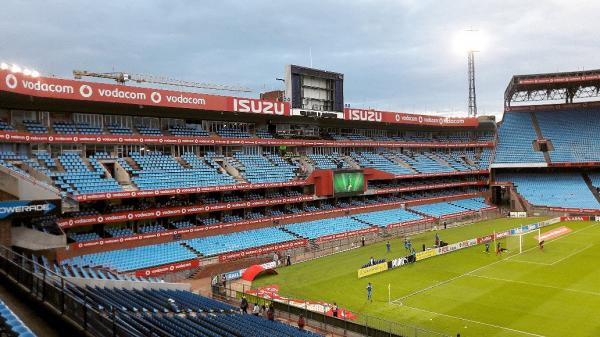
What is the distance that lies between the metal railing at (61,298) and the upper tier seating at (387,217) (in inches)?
1821

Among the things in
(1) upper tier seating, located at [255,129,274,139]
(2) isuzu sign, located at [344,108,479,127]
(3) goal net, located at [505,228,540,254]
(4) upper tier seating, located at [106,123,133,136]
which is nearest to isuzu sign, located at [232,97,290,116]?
(1) upper tier seating, located at [255,129,274,139]

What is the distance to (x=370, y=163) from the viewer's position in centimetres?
6850

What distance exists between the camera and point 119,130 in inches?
1821

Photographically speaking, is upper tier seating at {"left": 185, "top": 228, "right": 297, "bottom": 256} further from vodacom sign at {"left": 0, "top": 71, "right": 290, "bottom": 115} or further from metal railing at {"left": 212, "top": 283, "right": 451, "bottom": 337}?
vodacom sign at {"left": 0, "top": 71, "right": 290, "bottom": 115}

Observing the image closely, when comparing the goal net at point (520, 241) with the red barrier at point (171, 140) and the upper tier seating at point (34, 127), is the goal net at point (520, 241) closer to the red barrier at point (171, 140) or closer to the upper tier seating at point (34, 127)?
the red barrier at point (171, 140)

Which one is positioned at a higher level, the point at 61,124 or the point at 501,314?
the point at 61,124

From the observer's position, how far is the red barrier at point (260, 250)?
41.8m

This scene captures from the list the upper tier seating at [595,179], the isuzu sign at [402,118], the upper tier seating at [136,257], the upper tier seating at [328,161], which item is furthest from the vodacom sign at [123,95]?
the upper tier seating at [595,179]

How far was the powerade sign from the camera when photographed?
2723cm

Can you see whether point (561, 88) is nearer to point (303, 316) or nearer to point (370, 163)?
point (370, 163)

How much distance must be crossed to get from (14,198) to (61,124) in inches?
595

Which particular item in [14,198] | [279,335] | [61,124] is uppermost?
[61,124]

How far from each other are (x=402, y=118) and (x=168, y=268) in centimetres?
4839

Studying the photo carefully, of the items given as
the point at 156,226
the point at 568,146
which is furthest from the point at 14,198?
the point at 568,146
